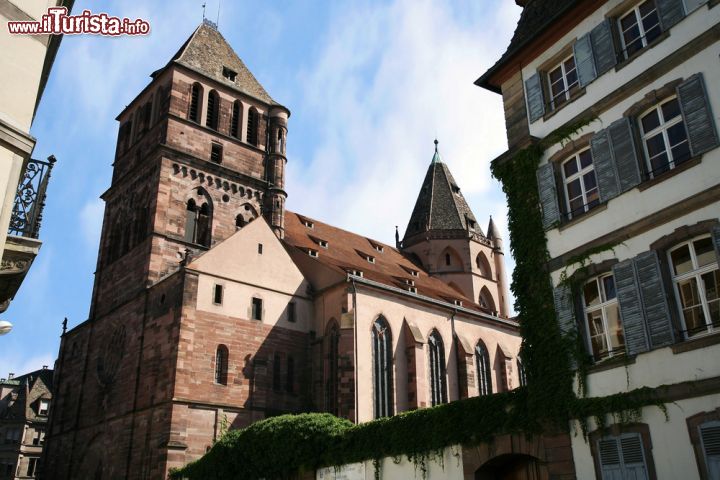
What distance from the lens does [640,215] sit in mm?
11586

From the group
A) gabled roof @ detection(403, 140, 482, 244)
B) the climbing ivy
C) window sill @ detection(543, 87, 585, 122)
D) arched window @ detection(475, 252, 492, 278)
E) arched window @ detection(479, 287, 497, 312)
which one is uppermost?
gabled roof @ detection(403, 140, 482, 244)

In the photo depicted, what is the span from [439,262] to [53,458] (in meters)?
24.0

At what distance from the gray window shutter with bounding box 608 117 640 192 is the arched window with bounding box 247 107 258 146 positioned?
86.2 ft

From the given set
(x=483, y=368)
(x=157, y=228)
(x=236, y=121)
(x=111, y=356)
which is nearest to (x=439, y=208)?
(x=483, y=368)

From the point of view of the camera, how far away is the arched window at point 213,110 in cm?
3478

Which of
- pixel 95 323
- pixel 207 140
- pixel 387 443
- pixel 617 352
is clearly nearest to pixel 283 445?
pixel 387 443

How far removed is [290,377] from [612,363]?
1837 cm

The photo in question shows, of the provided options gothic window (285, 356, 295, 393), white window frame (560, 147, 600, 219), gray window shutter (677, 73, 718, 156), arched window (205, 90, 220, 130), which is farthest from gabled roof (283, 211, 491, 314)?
gray window shutter (677, 73, 718, 156)

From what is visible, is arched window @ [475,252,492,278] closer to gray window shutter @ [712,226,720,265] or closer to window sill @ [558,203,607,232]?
window sill @ [558,203,607,232]

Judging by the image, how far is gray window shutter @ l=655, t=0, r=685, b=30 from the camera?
1162 centimetres

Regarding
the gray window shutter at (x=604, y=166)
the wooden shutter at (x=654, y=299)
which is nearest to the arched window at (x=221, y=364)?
the gray window shutter at (x=604, y=166)

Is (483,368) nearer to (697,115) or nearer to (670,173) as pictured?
(670,173)

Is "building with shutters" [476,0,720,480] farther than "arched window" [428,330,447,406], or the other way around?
"arched window" [428,330,447,406]

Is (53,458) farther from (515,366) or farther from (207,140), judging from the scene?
(515,366)
